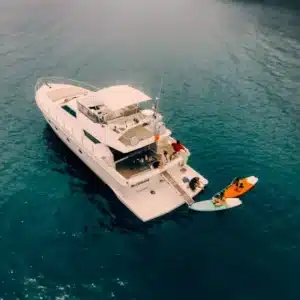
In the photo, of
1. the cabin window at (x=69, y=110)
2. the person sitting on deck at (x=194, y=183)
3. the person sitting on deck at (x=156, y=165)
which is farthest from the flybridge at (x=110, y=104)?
the person sitting on deck at (x=194, y=183)

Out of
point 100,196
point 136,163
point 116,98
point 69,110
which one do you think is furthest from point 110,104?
point 100,196

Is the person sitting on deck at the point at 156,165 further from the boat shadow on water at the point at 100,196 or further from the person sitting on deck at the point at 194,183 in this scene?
the boat shadow on water at the point at 100,196

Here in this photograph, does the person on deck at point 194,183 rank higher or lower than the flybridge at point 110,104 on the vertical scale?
lower

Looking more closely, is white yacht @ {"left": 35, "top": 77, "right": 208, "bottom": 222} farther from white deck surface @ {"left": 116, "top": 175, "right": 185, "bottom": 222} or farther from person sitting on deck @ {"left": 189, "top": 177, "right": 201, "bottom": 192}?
person sitting on deck @ {"left": 189, "top": 177, "right": 201, "bottom": 192}

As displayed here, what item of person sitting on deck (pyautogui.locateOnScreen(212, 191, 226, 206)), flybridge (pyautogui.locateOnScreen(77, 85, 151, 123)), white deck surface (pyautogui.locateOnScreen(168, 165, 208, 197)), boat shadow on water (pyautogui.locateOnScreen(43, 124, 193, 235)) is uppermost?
flybridge (pyautogui.locateOnScreen(77, 85, 151, 123))

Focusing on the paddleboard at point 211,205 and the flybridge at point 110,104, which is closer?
the paddleboard at point 211,205

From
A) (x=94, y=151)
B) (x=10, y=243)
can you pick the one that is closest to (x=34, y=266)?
(x=10, y=243)

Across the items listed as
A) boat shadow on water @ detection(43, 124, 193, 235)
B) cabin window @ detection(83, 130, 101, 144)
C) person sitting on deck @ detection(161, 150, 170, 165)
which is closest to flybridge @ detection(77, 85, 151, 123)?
cabin window @ detection(83, 130, 101, 144)
